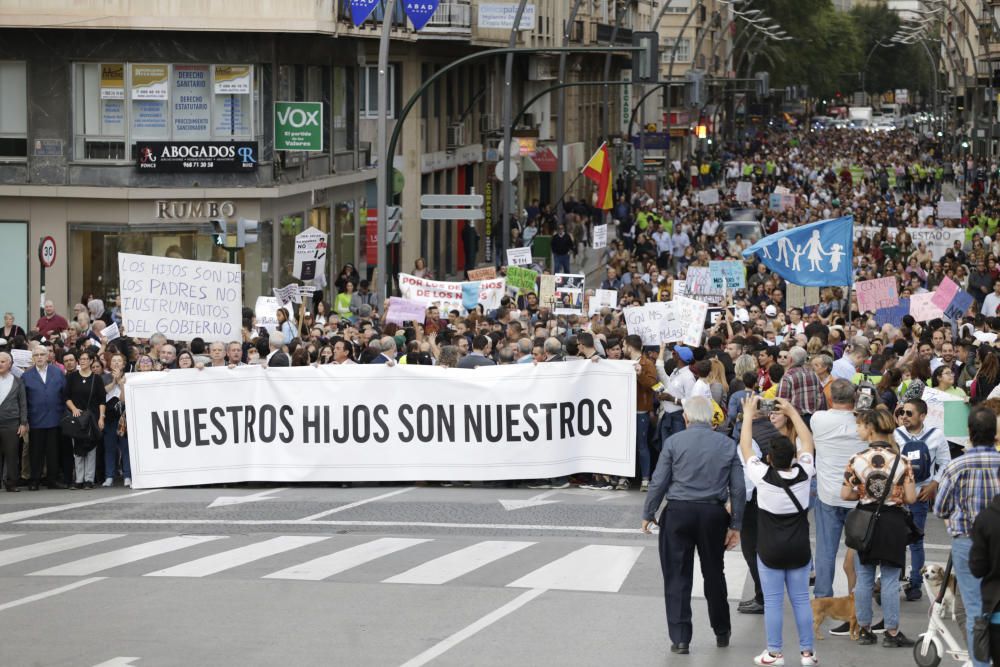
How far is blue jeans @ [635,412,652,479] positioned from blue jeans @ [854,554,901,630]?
690cm

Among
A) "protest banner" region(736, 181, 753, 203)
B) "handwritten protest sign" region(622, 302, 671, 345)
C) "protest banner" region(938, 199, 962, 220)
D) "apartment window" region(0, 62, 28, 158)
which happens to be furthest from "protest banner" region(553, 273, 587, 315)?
"protest banner" region(736, 181, 753, 203)

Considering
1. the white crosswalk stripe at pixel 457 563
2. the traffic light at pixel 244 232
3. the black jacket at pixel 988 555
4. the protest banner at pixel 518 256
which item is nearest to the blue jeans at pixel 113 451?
the white crosswalk stripe at pixel 457 563

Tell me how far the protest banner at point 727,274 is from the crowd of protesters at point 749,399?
302 millimetres

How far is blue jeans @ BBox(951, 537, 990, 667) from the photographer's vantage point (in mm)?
9891

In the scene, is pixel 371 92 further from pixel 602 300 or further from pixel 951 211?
pixel 602 300

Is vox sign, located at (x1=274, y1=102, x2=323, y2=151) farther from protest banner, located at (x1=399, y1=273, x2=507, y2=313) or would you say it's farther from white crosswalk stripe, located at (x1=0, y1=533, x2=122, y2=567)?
white crosswalk stripe, located at (x1=0, y1=533, x2=122, y2=567)

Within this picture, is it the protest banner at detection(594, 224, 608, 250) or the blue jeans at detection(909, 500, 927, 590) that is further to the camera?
the protest banner at detection(594, 224, 608, 250)

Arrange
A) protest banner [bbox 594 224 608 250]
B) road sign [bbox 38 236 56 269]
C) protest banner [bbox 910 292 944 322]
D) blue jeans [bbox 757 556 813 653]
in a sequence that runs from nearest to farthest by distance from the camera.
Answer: blue jeans [bbox 757 556 813 653] < protest banner [bbox 910 292 944 322] < road sign [bbox 38 236 56 269] < protest banner [bbox 594 224 608 250]

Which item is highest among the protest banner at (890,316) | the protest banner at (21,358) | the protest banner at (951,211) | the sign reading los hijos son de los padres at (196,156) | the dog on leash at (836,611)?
the sign reading los hijos son de los padres at (196,156)

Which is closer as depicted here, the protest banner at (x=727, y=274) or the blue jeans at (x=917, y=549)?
the blue jeans at (x=917, y=549)

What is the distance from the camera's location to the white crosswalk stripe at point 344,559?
13461 mm

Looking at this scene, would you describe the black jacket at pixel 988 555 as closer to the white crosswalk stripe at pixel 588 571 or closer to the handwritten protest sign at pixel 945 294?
the white crosswalk stripe at pixel 588 571

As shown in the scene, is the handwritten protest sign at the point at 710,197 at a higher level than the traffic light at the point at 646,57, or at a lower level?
lower

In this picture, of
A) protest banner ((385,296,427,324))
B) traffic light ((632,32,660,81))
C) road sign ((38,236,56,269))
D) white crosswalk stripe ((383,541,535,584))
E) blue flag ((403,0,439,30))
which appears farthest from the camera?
blue flag ((403,0,439,30))
